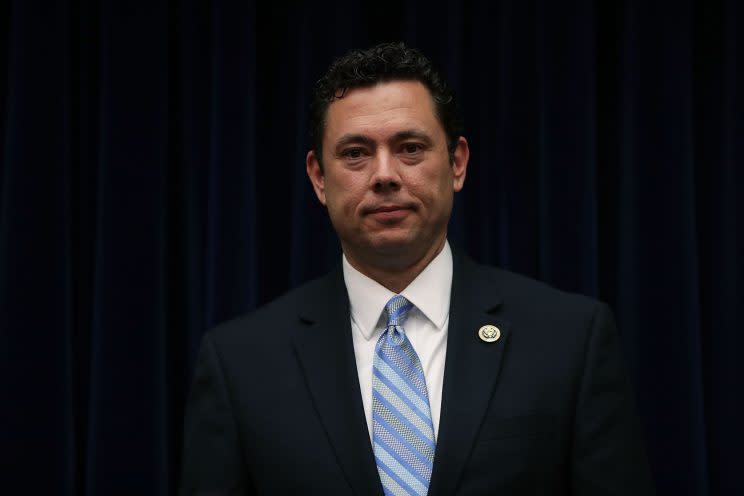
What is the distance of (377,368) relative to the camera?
1.29m

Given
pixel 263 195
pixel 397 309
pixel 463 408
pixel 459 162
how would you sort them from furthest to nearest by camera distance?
1. pixel 263 195
2. pixel 459 162
3. pixel 397 309
4. pixel 463 408

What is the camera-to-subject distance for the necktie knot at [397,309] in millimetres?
1331

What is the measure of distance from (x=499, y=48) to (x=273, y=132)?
57cm

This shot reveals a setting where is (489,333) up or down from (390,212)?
down

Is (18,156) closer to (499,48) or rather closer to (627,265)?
(499,48)

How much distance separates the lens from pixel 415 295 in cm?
135

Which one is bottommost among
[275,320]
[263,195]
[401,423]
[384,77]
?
[401,423]

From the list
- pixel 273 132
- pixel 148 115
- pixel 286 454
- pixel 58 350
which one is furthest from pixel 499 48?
pixel 58 350

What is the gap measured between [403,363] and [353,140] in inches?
14.8

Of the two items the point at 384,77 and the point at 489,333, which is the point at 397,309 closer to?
the point at 489,333

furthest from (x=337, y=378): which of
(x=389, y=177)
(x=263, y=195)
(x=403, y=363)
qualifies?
(x=263, y=195)

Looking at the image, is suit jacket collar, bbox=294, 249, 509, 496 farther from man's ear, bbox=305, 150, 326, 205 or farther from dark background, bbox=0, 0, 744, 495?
dark background, bbox=0, 0, 744, 495

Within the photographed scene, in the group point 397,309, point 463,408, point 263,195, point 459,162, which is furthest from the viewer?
point 263,195

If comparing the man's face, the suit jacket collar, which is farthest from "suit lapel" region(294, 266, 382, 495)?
the man's face
